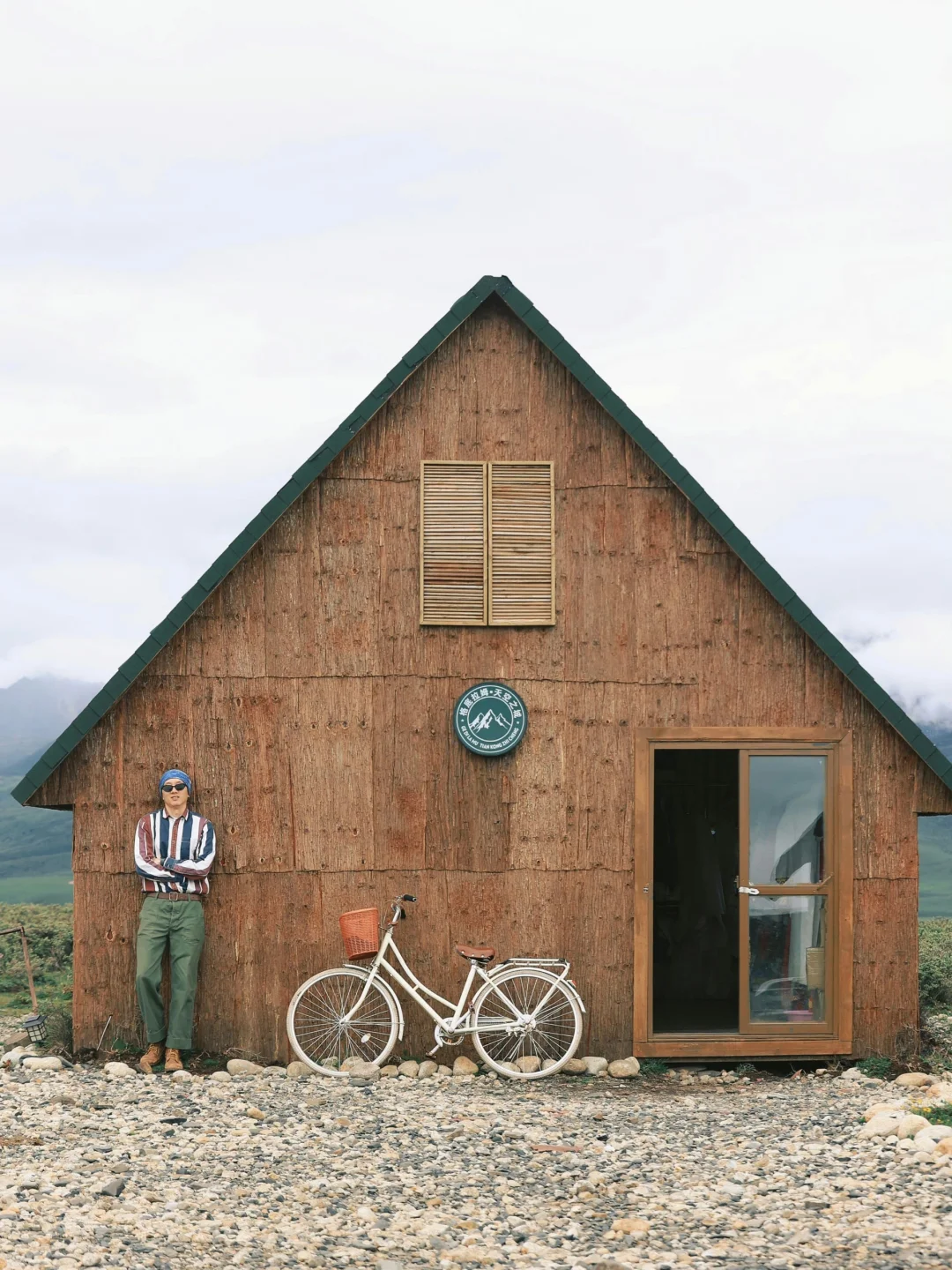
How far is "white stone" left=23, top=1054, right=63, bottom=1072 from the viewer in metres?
10.5

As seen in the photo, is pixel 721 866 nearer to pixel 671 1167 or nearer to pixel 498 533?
pixel 498 533

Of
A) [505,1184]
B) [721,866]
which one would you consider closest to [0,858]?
[721,866]

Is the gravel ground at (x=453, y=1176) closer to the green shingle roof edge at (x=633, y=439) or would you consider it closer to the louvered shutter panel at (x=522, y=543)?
the green shingle roof edge at (x=633, y=439)

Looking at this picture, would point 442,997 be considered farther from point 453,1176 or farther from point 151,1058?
point 453,1176

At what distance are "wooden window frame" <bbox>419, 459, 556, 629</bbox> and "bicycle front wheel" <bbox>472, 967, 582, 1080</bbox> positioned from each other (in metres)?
2.65

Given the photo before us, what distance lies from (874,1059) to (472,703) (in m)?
4.17

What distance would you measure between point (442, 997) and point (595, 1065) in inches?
50.0

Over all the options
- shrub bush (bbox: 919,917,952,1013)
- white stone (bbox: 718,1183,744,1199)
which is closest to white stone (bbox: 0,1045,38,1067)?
white stone (bbox: 718,1183,744,1199)

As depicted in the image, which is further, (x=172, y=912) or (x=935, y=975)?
(x=935, y=975)

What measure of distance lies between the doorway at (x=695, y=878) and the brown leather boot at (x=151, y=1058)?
15.8ft

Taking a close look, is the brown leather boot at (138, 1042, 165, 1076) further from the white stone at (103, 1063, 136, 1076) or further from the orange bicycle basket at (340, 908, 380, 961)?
the orange bicycle basket at (340, 908, 380, 961)

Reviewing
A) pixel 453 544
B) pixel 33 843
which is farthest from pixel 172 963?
pixel 33 843

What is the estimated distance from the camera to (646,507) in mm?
11141

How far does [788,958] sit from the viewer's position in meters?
11.1
